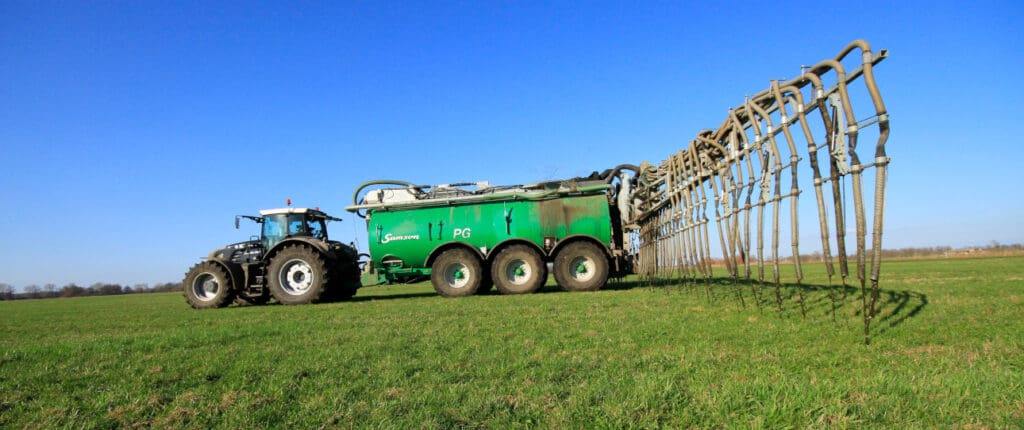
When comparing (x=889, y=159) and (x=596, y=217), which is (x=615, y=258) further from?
(x=889, y=159)

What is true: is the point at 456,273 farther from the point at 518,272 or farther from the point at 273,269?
the point at 273,269

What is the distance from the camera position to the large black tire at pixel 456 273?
12398 millimetres

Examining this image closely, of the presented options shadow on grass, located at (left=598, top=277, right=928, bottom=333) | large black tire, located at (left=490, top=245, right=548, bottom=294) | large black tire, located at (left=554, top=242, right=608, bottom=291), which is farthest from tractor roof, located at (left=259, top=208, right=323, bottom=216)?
shadow on grass, located at (left=598, top=277, right=928, bottom=333)

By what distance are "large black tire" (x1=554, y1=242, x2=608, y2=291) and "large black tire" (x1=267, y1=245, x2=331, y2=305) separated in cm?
538

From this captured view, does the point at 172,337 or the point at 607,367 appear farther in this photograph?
the point at 172,337

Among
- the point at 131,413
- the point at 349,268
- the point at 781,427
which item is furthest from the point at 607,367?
the point at 349,268

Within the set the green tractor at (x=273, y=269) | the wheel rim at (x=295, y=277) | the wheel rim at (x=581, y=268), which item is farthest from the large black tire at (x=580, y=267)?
the wheel rim at (x=295, y=277)

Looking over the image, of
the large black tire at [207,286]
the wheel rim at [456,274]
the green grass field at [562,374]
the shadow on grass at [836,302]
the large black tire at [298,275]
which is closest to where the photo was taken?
the green grass field at [562,374]

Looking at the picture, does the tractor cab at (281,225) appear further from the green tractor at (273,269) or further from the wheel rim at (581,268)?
the wheel rim at (581,268)

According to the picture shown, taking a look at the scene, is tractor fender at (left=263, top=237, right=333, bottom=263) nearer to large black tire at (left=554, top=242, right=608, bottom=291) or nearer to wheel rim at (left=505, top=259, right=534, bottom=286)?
wheel rim at (left=505, top=259, right=534, bottom=286)

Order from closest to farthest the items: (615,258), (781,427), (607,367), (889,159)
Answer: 1. (781,427)
2. (607,367)
3. (889,159)
4. (615,258)

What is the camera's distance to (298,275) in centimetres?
1224

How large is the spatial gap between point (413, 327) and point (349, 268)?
7.99 meters

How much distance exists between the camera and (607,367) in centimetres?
355
